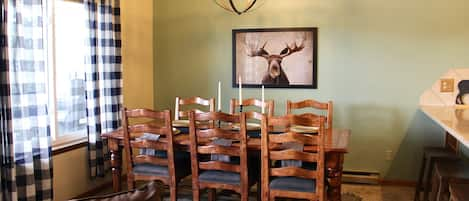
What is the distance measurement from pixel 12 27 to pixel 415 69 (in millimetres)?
3727

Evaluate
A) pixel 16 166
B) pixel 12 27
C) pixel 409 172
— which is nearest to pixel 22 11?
pixel 12 27

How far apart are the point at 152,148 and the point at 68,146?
0.99 meters

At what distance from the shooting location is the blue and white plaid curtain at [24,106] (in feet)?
9.80

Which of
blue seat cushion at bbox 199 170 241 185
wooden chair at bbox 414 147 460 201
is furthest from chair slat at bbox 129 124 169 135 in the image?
wooden chair at bbox 414 147 460 201

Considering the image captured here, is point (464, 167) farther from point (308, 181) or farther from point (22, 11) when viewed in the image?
point (22, 11)

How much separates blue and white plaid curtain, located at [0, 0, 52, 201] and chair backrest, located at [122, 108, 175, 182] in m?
0.63

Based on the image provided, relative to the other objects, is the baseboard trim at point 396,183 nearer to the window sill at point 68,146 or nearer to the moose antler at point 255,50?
the moose antler at point 255,50

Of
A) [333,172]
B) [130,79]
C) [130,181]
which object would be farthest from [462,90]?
[130,79]

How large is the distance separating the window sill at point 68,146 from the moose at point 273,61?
2025 mm

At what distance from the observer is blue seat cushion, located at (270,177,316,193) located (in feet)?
9.98

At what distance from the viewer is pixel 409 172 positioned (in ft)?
14.9

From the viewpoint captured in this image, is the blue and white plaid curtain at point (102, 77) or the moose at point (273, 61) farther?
the moose at point (273, 61)

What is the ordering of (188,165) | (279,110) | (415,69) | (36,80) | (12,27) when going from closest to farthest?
1. (12,27)
2. (36,80)
3. (188,165)
4. (415,69)
5. (279,110)

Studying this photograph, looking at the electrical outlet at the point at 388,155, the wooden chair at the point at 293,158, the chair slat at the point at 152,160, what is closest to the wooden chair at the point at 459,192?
the wooden chair at the point at 293,158
